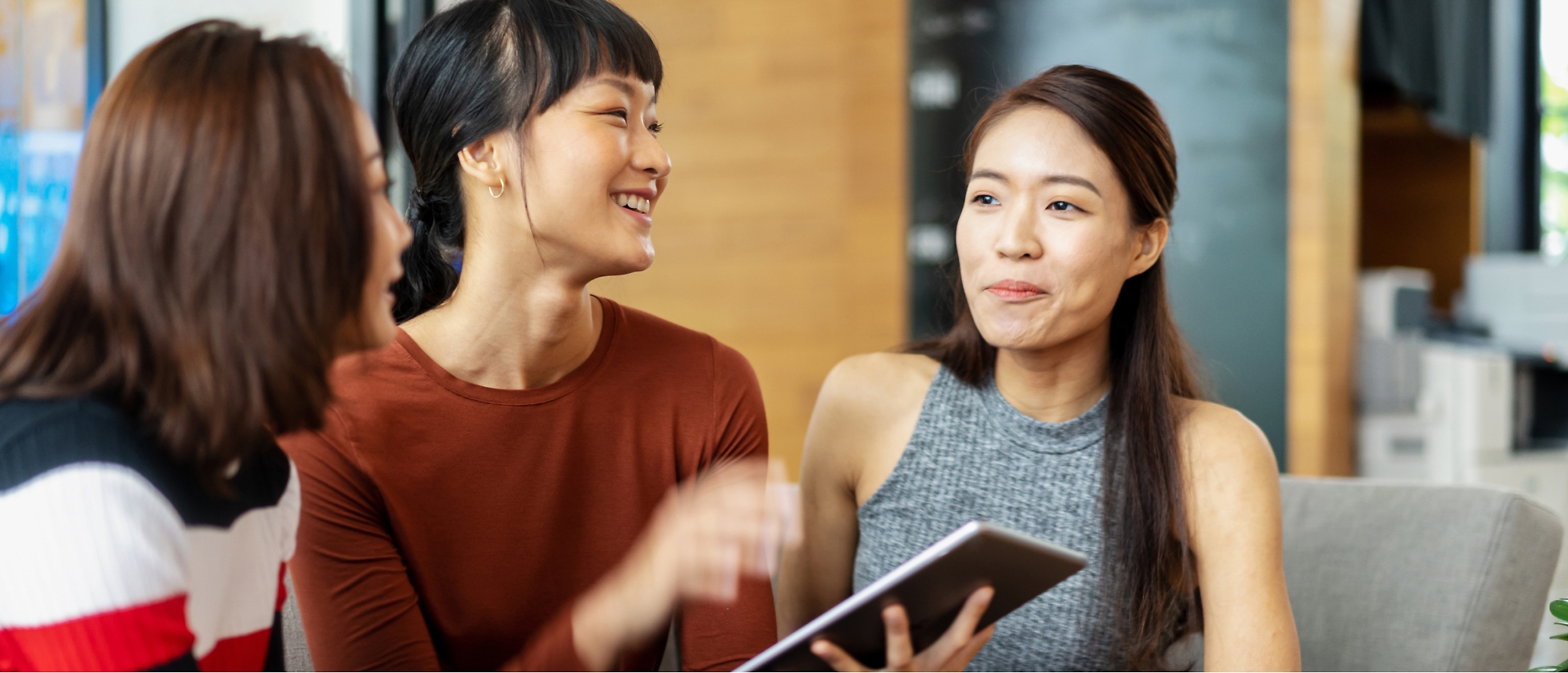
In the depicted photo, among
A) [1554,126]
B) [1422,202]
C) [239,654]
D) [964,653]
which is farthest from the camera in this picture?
[1422,202]

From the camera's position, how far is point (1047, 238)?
127 centimetres

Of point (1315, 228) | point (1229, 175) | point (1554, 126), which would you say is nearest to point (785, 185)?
point (1229, 175)

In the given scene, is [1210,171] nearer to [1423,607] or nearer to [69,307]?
[1423,607]

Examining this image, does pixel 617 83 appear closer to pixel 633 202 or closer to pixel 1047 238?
pixel 633 202

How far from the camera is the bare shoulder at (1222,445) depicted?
1249 millimetres

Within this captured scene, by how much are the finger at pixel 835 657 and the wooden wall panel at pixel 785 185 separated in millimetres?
3107

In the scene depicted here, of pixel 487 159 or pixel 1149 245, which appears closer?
pixel 487 159

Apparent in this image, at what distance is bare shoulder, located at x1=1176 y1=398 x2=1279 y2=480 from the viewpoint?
→ 4.10 ft

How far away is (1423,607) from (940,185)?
110 inches

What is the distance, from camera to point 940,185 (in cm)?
403

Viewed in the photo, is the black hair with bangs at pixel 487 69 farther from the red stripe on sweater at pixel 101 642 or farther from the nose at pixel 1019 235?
the red stripe on sweater at pixel 101 642

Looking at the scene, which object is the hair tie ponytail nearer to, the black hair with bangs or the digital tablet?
the black hair with bangs

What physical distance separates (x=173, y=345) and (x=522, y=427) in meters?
0.52

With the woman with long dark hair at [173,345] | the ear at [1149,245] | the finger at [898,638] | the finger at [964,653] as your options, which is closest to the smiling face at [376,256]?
the woman with long dark hair at [173,345]
